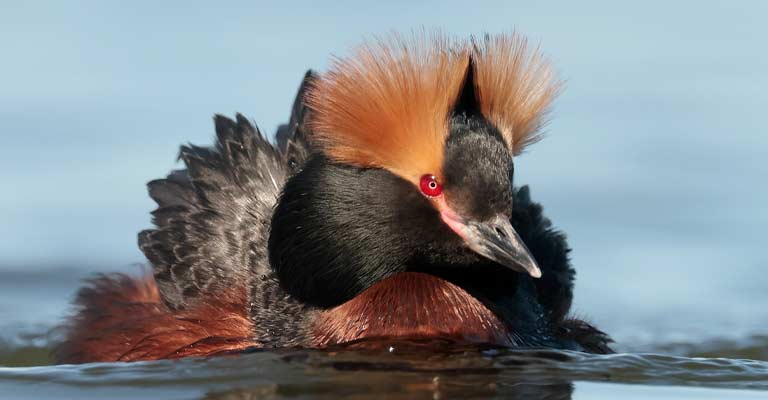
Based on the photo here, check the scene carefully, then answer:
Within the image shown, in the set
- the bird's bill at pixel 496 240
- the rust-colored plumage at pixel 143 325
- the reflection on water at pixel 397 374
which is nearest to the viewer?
the reflection on water at pixel 397 374

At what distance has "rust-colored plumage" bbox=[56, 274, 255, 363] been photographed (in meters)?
10.9

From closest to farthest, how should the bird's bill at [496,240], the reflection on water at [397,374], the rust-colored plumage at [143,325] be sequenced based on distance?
the reflection on water at [397,374], the bird's bill at [496,240], the rust-colored plumage at [143,325]

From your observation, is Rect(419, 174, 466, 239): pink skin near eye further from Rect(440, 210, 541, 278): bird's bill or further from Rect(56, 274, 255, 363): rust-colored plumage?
Rect(56, 274, 255, 363): rust-colored plumage

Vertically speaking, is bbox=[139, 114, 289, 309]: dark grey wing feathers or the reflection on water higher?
bbox=[139, 114, 289, 309]: dark grey wing feathers

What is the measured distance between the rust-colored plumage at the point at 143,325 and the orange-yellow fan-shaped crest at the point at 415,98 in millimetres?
1507

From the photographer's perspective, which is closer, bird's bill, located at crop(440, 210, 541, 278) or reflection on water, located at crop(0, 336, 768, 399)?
reflection on water, located at crop(0, 336, 768, 399)

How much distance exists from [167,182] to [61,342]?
5.39 feet

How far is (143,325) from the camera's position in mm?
11633

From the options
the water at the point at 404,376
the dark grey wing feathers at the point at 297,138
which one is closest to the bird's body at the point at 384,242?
the dark grey wing feathers at the point at 297,138

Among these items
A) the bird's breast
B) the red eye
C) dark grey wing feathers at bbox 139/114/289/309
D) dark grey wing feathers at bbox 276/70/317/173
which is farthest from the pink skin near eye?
dark grey wing feathers at bbox 139/114/289/309

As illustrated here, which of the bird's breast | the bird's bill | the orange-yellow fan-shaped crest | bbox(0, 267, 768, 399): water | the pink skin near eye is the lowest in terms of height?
bbox(0, 267, 768, 399): water

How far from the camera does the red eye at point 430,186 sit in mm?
9852

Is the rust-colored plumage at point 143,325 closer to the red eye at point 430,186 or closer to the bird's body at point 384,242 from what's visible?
the bird's body at point 384,242

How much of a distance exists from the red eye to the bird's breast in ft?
2.25
